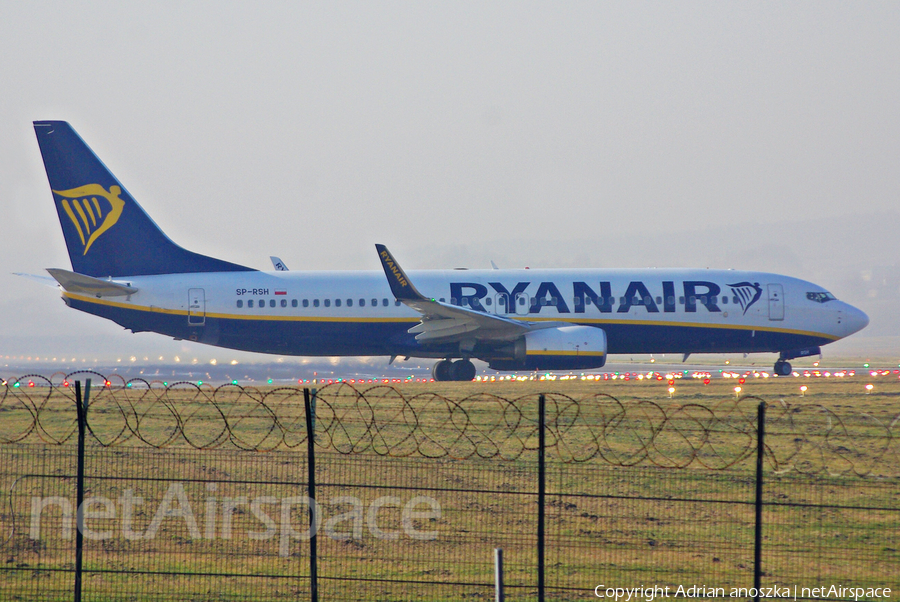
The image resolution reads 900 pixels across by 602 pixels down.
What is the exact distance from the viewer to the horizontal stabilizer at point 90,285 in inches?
1243

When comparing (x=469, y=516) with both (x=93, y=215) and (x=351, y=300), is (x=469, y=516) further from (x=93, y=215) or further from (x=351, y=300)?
(x=93, y=215)

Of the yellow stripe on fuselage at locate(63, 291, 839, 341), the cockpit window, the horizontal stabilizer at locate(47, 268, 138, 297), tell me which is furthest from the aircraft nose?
the horizontal stabilizer at locate(47, 268, 138, 297)

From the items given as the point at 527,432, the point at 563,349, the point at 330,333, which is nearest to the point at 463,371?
the point at 563,349

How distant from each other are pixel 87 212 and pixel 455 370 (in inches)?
550

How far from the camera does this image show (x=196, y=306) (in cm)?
3294

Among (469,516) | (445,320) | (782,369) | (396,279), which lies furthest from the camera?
(782,369)

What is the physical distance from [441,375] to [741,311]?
10.8 m

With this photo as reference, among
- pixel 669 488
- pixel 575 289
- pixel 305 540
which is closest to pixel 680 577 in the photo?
pixel 669 488

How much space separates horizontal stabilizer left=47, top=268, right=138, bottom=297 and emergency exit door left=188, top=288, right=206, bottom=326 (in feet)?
6.19

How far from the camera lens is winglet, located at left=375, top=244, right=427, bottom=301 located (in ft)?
99.8

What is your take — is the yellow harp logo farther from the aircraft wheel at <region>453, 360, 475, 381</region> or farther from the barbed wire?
the aircraft wheel at <region>453, 360, 475, 381</region>

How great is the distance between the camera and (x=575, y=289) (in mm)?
33156

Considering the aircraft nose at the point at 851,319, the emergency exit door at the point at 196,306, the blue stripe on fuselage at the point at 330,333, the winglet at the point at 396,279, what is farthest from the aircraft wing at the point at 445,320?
the aircraft nose at the point at 851,319

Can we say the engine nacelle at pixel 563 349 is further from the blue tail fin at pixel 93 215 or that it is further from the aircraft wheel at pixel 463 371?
the blue tail fin at pixel 93 215
